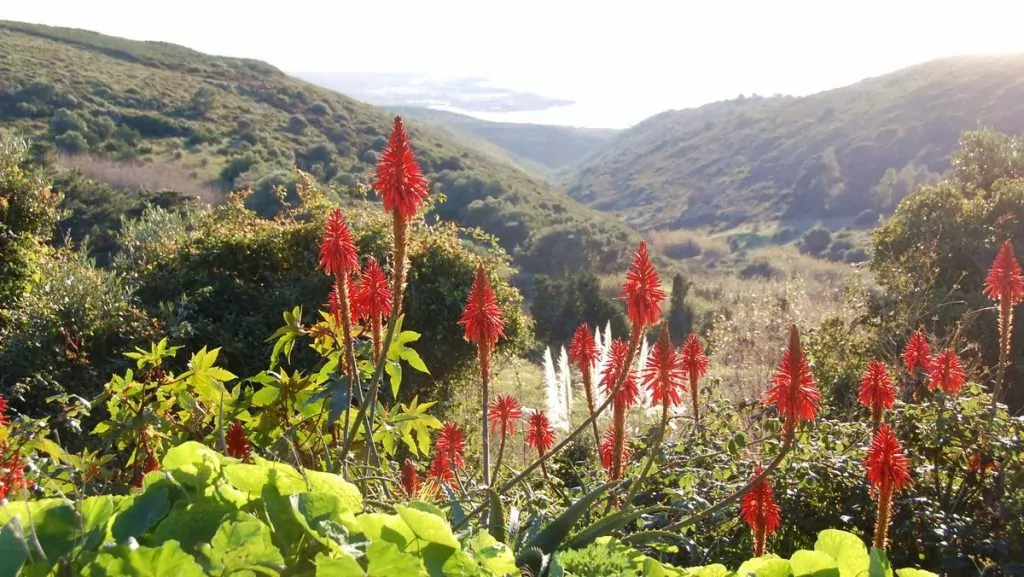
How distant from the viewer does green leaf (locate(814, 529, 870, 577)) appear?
1.37m

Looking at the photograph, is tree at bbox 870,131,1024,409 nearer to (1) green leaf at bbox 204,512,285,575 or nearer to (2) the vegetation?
(2) the vegetation

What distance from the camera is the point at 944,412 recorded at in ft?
10.4

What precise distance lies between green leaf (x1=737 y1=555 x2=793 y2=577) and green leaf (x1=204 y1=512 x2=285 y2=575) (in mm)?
858

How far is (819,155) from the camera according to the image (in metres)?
66.3

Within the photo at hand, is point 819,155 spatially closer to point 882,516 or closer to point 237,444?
point 882,516

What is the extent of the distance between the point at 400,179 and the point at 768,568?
1.43 meters

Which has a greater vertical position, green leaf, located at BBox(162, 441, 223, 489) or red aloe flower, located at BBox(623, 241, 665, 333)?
red aloe flower, located at BBox(623, 241, 665, 333)

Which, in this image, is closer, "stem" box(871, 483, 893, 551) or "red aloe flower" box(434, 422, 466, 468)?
"stem" box(871, 483, 893, 551)

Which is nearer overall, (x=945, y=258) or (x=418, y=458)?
(x=418, y=458)

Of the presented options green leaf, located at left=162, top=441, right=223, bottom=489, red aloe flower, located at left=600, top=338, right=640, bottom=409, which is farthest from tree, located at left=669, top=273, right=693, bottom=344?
green leaf, located at left=162, top=441, right=223, bottom=489

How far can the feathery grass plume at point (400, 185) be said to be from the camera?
2076 millimetres

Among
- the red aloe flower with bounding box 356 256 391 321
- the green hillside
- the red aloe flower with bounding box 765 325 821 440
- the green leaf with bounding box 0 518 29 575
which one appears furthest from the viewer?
the green hillside

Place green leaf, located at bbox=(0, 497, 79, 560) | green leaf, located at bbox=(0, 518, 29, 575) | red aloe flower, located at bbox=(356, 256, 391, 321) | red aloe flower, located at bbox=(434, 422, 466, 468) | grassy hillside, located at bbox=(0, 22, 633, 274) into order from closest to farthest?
green leaf, located at bbox=(0, 518, 29, 575)
green leaf, located at bbox=(0, 497, 79, 560)
red aloe flower, located at bbox=(356, 256, 391, 321)
red aloe flower, located at bbox=(434, 422, 466, 468)
grassy hillside, located at bbox=(0, 22, 633, 274)

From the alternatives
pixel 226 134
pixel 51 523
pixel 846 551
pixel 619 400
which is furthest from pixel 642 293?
pixel 226 134
